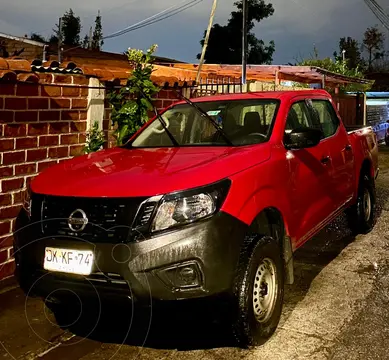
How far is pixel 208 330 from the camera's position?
3.48m

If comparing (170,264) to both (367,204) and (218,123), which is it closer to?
(218,123)

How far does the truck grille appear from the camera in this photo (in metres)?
2.76

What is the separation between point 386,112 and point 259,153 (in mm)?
23366

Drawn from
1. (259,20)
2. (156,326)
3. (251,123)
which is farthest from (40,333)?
(259,20)

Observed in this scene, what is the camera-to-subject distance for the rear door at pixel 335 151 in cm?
469

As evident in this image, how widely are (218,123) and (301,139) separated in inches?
33.8

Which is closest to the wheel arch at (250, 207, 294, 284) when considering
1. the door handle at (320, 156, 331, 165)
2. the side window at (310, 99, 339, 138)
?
the door handle at (320, 156, 331, 165)

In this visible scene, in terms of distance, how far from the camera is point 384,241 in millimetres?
5668

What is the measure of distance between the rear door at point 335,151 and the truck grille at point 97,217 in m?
2.45

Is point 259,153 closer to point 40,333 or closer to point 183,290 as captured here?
point 183,290

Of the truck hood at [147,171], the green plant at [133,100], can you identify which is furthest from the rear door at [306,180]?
the green plant at [133,100]

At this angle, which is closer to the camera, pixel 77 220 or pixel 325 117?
pixel 77 220

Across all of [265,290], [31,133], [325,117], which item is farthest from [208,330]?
[325,117]

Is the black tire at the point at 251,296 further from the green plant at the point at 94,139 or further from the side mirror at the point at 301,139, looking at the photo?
the green plant at the point at 94,139
